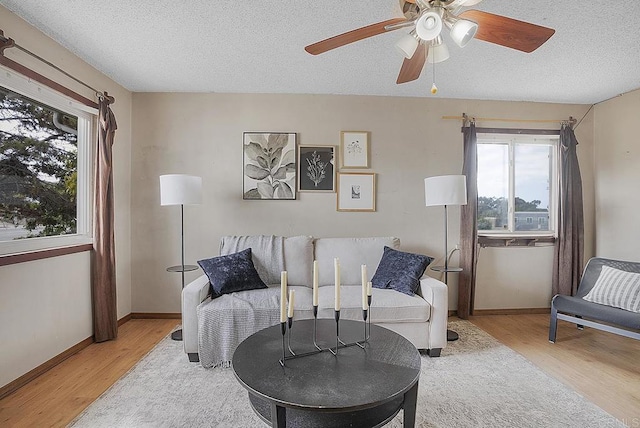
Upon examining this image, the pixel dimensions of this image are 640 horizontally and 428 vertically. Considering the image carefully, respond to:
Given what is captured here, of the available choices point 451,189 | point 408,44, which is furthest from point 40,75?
point 451,189

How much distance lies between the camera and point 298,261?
3.21m

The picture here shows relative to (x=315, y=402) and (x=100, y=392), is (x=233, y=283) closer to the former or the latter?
(x=100, y=392)

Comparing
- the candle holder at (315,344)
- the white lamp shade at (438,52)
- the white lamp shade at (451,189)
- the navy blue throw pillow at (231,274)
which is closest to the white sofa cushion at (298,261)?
the navy blue throw pillow at (231,274)

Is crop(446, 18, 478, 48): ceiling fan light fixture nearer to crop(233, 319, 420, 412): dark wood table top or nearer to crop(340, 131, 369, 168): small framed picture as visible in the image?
crop(233, 319, 420, 412): dark wood table top

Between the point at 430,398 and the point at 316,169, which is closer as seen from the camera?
the point at 430,398

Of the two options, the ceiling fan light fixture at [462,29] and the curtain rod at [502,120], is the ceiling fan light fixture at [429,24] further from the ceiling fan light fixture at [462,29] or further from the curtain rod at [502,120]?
the curtain rod at [502,120]

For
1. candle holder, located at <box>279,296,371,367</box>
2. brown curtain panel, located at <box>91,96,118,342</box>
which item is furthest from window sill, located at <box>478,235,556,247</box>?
brown curtain panel, located at <box>91,96,118,342</box>

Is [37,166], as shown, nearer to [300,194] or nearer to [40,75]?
[40,75]

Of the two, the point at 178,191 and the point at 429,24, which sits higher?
the point at 429,24

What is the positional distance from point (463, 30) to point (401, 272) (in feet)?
6.60

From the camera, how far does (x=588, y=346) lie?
2.95m

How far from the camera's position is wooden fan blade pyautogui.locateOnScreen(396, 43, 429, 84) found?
5.99ft

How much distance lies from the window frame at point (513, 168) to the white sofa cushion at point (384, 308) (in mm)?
1672

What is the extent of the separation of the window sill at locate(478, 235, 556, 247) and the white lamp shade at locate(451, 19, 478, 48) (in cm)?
283
